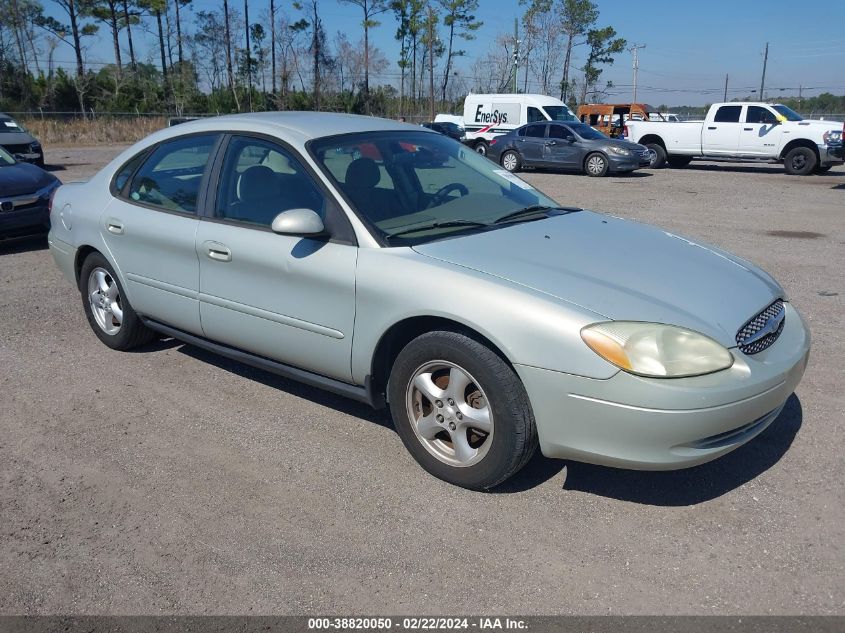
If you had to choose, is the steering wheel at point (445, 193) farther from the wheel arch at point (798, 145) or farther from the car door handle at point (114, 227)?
the wheel arch at point (798, 145)

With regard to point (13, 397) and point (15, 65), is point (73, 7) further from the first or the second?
point (13, 397)

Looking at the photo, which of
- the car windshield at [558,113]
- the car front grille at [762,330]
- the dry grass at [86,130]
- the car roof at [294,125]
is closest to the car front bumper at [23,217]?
the car roof at [294,125]

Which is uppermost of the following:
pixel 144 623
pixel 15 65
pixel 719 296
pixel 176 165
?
pixel 15 65

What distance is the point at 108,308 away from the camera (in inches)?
202

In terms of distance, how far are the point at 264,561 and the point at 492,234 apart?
1.85 metres

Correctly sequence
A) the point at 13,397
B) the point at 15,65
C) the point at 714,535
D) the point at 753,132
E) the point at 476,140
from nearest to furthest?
the point at 714,535, the point at 13,397, the point at 753,132, the point at 476,140, the point at 15,65

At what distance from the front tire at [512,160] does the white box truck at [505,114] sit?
1.84 metres

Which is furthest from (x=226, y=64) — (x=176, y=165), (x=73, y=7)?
(x=176, y=165)

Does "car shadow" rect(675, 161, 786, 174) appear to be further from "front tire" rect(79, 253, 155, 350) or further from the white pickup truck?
"front tire" rect(79, 253, 155, 350)

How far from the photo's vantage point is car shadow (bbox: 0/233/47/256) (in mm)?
8695

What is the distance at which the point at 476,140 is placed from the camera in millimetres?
25156

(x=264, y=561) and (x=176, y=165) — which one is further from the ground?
(x=176, y=165)

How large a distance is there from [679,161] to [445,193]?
68.4 ft

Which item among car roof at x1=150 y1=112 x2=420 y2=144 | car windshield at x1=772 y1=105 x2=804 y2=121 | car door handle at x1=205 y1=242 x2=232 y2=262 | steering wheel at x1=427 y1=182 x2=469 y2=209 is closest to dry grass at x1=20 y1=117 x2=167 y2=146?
car windshield at x1=772 y1=105 x2=804 y2=121
